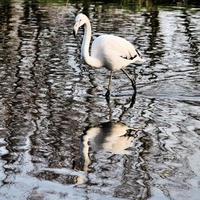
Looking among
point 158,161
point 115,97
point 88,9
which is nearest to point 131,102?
point 115,97

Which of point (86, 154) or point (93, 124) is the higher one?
point (86, 154)

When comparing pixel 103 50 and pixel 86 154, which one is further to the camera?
pixel 103 50

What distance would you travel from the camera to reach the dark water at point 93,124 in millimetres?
7277

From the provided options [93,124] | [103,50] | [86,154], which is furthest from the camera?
[103,50]

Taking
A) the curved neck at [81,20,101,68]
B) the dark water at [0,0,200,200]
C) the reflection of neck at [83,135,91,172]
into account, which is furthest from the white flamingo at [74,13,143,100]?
the reflection of neck at [83,135,91,172]

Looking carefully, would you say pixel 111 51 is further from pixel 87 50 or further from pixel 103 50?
pixel 87 50

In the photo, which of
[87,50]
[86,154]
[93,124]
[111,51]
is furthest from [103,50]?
[86,154]

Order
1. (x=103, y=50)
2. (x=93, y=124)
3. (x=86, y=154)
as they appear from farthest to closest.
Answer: (x=103, y=50) → (x=93, y=124) → (x=86, y=154)

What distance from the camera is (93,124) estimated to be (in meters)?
10.2

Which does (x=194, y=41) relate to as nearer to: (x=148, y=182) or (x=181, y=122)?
(x=181, y=122)

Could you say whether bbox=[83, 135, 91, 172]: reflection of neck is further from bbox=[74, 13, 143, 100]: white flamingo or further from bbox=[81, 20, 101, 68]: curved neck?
bbox=[74, 13, 143, 100]: white flamingo

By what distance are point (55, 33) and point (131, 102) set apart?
991 cm

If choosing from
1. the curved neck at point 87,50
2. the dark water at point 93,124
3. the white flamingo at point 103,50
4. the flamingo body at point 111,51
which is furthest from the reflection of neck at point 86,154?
the flamingo body at point 111,51

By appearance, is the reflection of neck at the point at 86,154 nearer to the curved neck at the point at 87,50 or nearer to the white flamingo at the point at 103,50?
the curved neck at the point at 87,50
